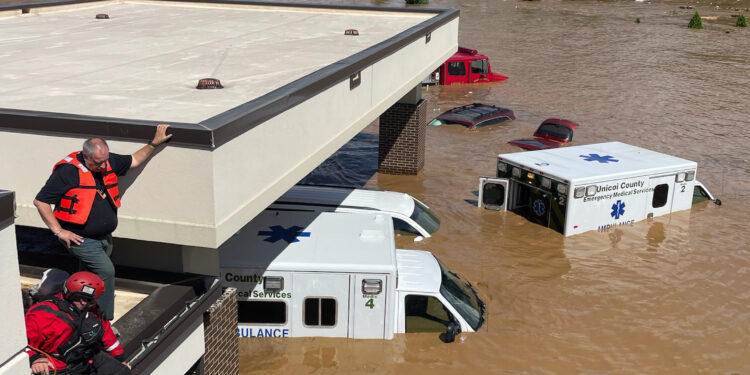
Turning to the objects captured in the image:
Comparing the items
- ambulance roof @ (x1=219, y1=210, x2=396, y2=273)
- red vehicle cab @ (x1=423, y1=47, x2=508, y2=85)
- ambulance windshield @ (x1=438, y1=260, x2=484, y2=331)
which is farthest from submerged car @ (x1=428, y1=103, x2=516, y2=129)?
ambulance roof @ (x1=219, y1=210, x2=396, y2=273)

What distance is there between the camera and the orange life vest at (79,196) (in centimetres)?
802

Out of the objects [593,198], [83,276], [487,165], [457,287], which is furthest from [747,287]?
[83,276]

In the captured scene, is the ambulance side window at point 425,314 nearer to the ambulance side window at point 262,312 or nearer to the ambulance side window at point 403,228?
the ambulance side window at point 262,312

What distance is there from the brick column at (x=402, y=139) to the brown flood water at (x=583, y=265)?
26.6 inches

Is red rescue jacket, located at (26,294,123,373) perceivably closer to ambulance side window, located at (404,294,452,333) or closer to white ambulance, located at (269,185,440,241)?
ambulance side window, located at (404,294,452,333)

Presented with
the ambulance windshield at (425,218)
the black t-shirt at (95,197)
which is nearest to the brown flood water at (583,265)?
the ambulance windshield at (425,218)

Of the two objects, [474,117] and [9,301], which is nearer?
[9,301]

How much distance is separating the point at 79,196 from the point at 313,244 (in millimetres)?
6319

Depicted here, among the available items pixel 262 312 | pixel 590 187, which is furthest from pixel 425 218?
pixel 262 312

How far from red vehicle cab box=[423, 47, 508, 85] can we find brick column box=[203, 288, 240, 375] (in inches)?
1284

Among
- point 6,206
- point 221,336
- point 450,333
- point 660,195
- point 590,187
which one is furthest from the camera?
point 660,195

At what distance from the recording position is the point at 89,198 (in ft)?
26.7

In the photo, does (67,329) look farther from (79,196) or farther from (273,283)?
(273,283)

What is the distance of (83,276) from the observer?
6.84m
